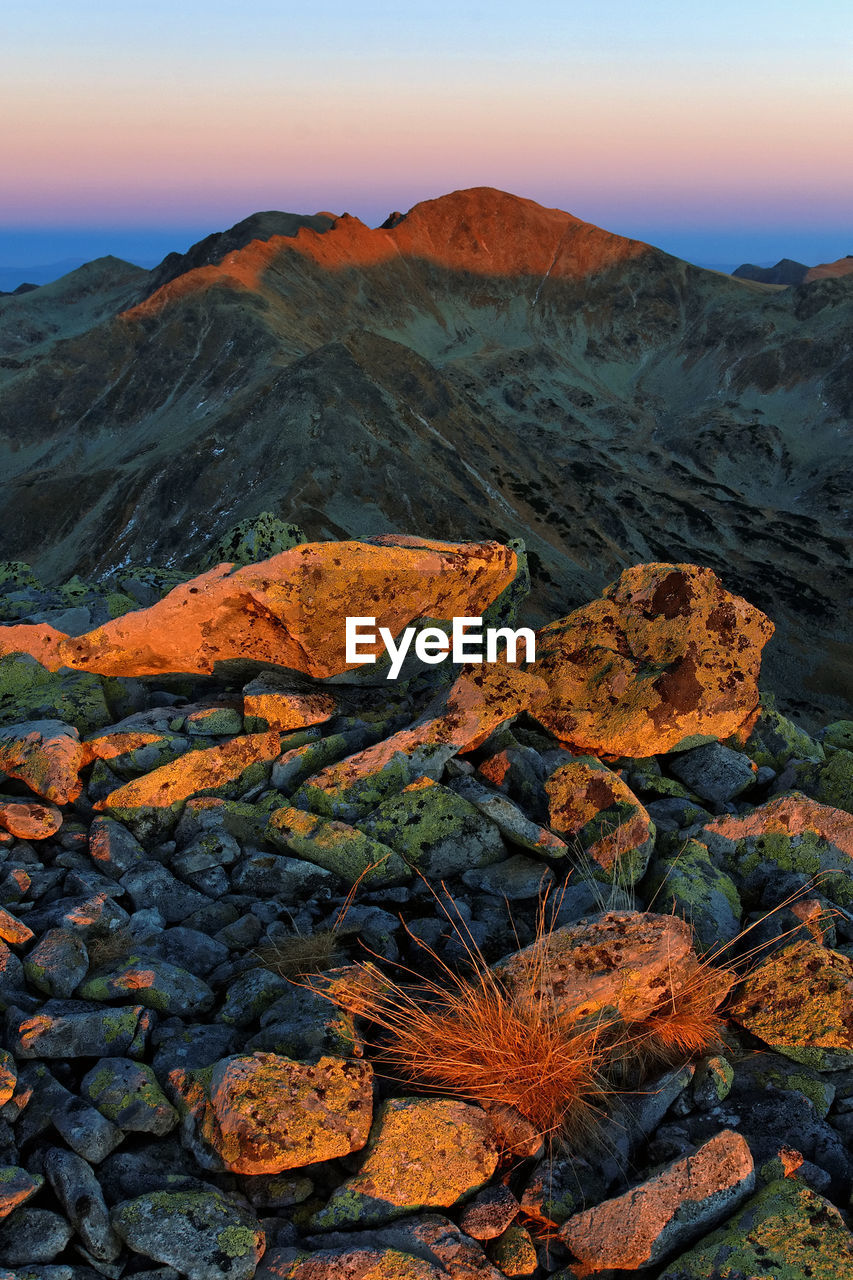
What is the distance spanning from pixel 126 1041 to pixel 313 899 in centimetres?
241

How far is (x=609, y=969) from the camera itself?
6.43 metres

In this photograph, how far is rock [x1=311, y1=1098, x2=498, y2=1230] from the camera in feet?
16.6

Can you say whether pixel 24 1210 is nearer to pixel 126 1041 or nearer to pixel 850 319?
pixel 126 1041

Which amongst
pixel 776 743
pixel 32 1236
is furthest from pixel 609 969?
pixel 776 743

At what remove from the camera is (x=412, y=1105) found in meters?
5.56

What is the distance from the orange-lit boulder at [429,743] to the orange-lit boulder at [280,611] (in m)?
1.66

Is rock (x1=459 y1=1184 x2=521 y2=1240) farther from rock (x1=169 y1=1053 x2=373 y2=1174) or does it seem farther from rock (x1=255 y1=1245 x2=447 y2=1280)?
rock (x1=169 y1=1053 x2=373 y2=1174)

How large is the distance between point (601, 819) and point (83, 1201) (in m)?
6.19

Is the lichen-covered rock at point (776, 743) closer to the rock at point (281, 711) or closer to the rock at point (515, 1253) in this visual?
the rock at point (281, 711)

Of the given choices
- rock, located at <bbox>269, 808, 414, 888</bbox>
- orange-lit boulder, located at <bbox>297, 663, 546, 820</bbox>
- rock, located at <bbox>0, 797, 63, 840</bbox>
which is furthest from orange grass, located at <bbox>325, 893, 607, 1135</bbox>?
rock, located at <bbox>0, 797, 63, 840</bbox>

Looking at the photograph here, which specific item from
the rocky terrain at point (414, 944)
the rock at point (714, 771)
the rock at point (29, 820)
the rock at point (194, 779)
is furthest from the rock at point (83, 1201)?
the rock at point (714, 771)

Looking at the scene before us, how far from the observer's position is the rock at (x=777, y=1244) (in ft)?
15.4

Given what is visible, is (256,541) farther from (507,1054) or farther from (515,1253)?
(515,1253)

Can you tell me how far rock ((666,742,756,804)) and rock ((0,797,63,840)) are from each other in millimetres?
8137
